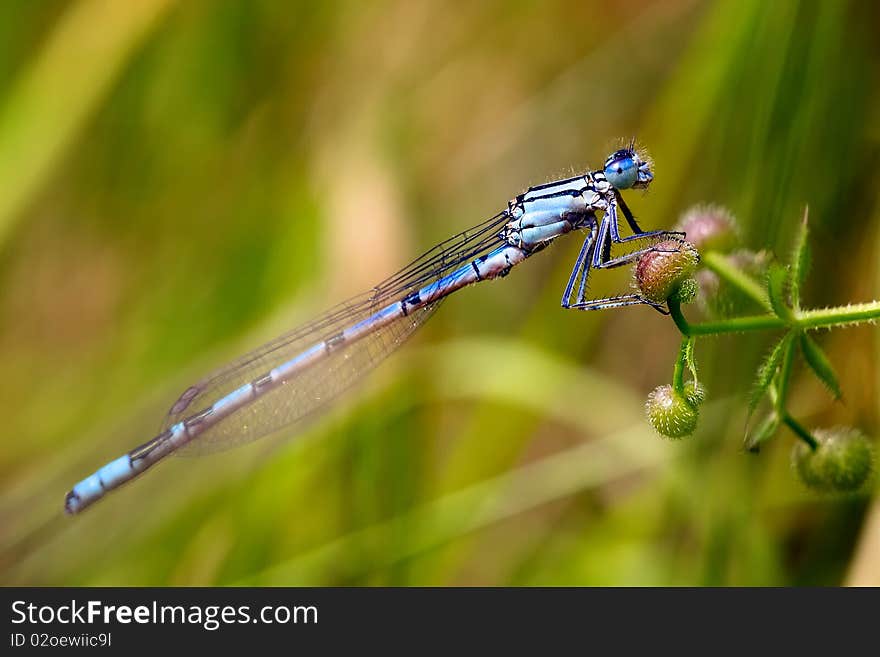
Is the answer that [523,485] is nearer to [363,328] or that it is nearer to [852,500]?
[363,328]

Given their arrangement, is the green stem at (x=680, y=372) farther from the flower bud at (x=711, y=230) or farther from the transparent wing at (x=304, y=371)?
the transparent wing at (x=304, y=371)

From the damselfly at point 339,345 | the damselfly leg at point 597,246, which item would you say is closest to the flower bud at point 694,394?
the damselfly leg at point 597,246

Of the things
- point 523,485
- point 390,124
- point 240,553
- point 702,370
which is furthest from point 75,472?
point 702,370

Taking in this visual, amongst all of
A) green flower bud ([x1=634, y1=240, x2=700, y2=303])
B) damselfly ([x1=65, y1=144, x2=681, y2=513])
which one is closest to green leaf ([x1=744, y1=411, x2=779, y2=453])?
green flower bud ([x1=634, y1=240, x2=700, y2=303])

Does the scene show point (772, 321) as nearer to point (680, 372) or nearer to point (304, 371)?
point (680, 372)

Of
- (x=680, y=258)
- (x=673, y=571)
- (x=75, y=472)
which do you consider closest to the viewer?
(x=680, y=258)
